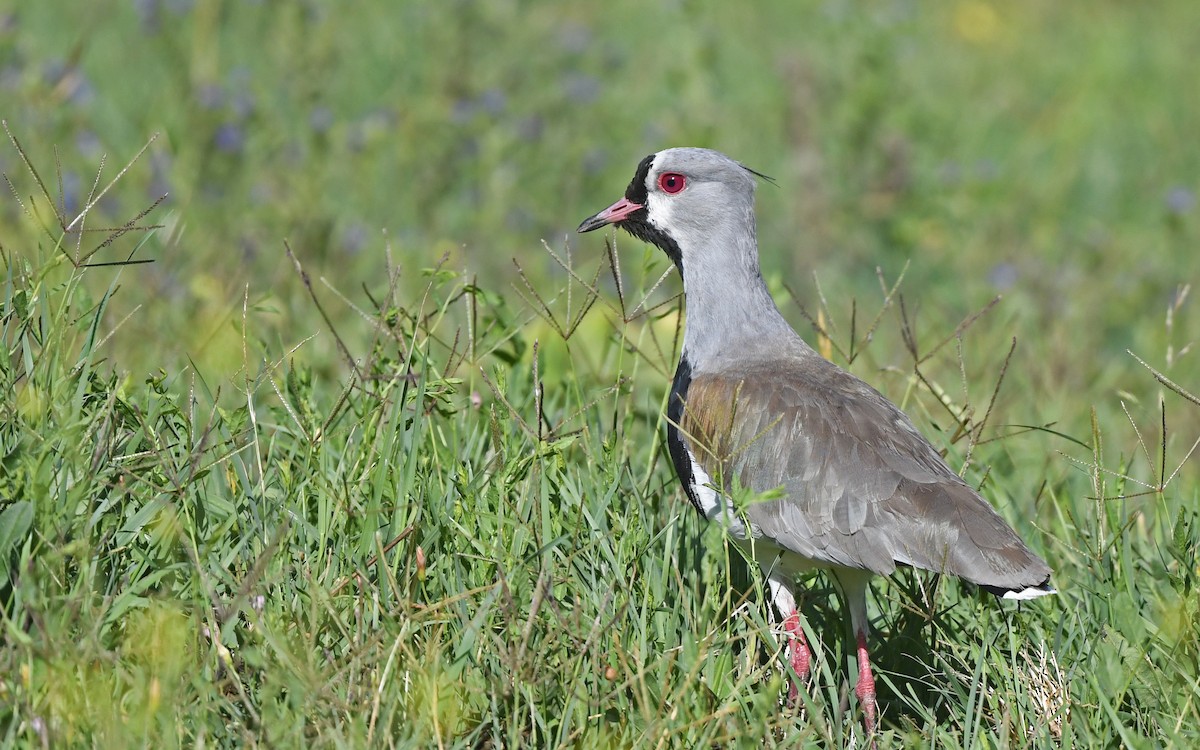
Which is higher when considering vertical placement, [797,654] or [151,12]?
[151,12]

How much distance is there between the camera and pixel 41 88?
577cm

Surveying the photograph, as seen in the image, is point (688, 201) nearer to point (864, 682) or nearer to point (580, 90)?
point (864, 682)

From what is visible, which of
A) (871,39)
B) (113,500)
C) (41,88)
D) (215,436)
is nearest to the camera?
(113,500)

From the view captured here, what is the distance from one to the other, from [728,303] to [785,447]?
0.62 meters

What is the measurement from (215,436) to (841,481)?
5.93ft

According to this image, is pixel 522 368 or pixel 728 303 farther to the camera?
pixel 522 368

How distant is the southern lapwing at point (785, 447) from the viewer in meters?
3.36

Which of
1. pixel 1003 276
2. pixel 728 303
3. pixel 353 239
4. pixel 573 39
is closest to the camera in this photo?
pixel 728 303

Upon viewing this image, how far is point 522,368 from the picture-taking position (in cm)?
444

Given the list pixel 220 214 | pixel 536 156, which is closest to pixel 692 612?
pixel 220 214

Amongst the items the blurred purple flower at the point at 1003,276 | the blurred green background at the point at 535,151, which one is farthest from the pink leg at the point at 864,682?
the blurred purple flower at the point at 1003,276

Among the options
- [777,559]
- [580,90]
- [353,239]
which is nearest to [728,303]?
[777,559]

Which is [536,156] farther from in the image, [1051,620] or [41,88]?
[1051,620]

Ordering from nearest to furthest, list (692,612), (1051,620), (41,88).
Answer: (692,612), (1051,620), (41,88)
